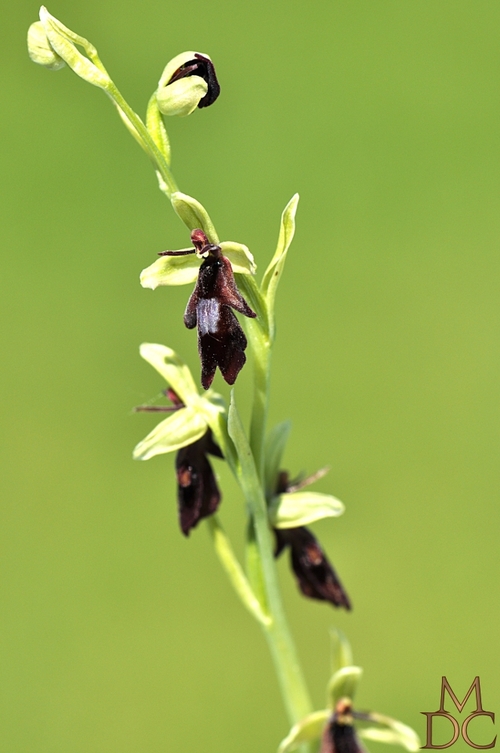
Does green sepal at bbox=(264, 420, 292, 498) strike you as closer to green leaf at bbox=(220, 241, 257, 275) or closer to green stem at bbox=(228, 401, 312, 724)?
green stem at bbox=(228, 401, 312, 724)

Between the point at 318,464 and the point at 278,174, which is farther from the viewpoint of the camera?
the point at 278,174

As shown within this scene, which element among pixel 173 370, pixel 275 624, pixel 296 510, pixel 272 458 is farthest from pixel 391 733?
pixel 173 370

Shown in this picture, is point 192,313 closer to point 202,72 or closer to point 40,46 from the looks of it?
point 202,72

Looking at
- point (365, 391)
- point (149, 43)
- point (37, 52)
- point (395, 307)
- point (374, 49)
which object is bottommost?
point (365, 391)

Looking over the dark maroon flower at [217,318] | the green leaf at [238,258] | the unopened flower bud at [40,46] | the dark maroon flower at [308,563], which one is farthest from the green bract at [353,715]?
the unopened flower bud at [40,46]

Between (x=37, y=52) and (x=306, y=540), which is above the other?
(x=37, y=52)

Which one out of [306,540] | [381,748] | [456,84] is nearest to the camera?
[306,540]

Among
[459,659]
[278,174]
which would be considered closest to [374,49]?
[278,174]

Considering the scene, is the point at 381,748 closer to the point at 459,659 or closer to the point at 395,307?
the point at 459,659
